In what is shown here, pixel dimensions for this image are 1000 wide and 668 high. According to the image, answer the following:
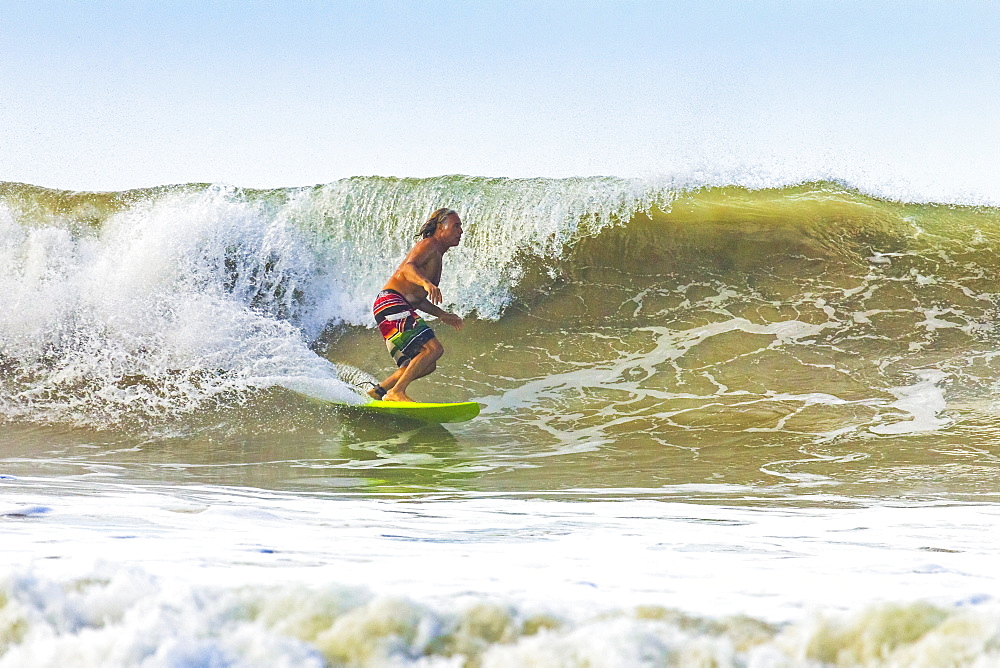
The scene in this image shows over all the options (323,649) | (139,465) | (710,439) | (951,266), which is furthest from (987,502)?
(951,266)

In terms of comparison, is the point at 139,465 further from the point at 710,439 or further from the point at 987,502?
the point at 987,502

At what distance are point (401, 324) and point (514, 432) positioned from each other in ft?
3.47

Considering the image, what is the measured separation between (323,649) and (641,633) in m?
0.61

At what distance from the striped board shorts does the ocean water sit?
591 mm

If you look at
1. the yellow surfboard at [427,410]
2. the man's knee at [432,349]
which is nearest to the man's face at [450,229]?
the man's knee at [432,349]

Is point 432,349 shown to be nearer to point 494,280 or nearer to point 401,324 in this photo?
point 401,324

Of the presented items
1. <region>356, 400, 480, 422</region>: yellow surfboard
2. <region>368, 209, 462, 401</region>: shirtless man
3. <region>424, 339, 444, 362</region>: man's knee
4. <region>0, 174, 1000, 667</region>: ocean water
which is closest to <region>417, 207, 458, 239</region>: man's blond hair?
<region>368, 209, 462, 401</region>: shirtless man

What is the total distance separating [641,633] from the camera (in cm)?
175

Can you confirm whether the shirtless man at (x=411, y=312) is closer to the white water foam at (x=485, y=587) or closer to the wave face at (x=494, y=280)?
the wave face at (x=494, y=280)

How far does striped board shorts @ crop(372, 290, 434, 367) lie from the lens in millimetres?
6090

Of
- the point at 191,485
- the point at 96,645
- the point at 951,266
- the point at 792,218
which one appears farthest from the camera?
the point at 792,218

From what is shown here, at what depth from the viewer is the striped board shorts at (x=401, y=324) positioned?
6.09 meters

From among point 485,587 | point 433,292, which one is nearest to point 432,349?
point 433,292

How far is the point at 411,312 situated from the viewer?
20.0ft
